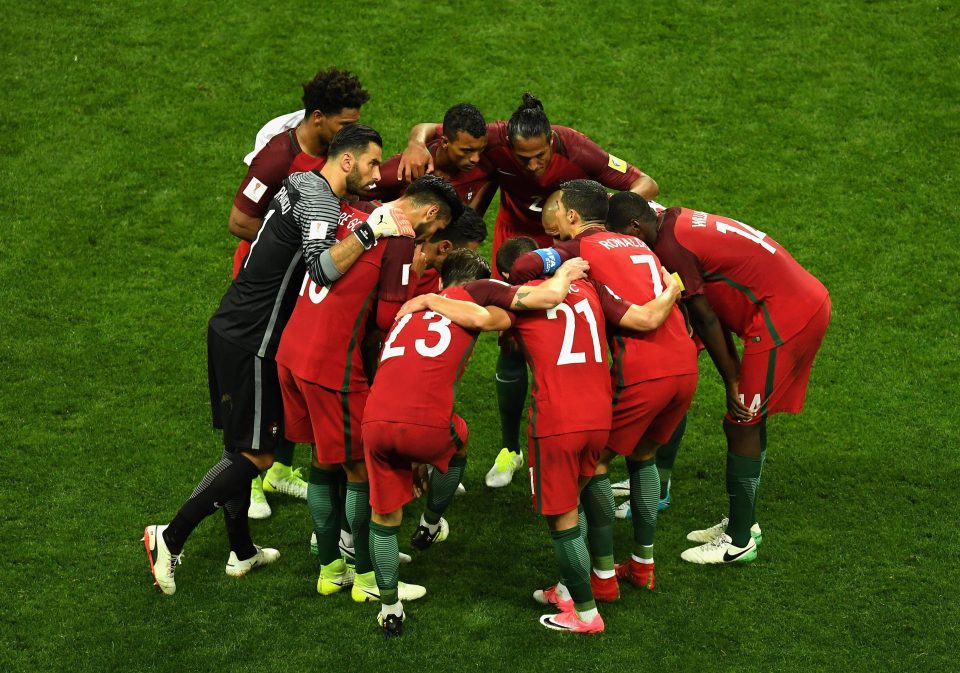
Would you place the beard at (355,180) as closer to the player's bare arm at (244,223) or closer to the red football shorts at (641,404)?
the player's bare arm at (244,223)

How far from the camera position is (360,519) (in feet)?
19.6

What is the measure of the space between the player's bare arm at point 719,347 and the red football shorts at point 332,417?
1.83 metres

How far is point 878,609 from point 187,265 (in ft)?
19.9

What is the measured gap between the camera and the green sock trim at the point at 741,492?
635 centimetres

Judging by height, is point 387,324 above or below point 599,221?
below

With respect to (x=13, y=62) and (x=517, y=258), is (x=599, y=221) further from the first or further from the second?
(x=13, y=62)

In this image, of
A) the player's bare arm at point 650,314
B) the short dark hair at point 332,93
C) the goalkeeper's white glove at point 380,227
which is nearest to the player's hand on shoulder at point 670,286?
the player's bare arm at point 650,314

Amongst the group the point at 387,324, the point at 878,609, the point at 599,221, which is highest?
the point at 599,221

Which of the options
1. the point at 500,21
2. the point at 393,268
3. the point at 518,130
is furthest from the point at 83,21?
the point at 393,268

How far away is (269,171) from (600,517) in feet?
9.50

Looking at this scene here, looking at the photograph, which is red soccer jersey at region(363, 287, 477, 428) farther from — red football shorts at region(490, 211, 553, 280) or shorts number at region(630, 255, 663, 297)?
red football shorts at region(490, 211, 553, 280)

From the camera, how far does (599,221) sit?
6168mm

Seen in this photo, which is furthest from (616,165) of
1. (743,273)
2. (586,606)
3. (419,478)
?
(586,606)

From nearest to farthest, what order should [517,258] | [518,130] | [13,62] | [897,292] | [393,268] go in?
[393,268] → [517,258] → [518,130] → [897,292] → [13,62]
